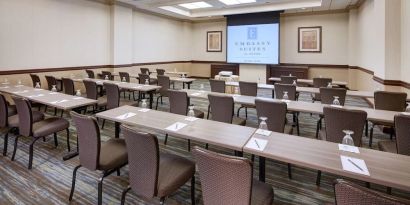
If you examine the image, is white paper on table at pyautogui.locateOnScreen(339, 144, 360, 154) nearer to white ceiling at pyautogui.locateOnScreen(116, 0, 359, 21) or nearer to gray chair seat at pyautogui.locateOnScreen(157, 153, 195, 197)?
gray chair seat at pyautogui.locateOnScreen(157, 153, 195, 197)

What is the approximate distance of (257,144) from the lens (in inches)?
77.8

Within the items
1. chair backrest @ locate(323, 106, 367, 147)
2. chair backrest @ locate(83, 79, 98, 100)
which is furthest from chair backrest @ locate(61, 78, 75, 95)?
chair backrest @ locate(323, 106, 367, 147)

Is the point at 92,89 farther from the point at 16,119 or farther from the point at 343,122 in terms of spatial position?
the point at 343,122

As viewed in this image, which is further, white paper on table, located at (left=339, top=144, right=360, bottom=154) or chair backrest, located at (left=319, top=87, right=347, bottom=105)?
chair backrest, located at (left=319, top=87, right=347, bottom=105)

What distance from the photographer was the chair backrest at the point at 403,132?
2.33 m

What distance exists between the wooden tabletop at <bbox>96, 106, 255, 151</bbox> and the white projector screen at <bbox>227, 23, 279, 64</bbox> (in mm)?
8898

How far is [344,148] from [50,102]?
3.66 metres

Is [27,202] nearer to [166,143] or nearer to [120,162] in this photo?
[120,162]

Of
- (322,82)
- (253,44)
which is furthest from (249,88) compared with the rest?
(253,44)

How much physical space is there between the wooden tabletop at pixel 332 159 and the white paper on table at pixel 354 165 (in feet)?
0.08

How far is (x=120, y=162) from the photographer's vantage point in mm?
2342

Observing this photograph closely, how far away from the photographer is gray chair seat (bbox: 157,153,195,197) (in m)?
1.89

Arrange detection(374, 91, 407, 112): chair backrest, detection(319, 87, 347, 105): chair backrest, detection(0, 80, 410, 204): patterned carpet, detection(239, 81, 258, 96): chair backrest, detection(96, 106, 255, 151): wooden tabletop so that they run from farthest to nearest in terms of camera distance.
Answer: detection(239, 81, 258, 96): chair backrest, detection(319, 87, 347, 105): chair backrest, detection(374, 91, 407, 112): chair backrest, detection(0, 80, 410, 204): patterned carpet, detection(96, 106, 255, 151): wooden tabletop

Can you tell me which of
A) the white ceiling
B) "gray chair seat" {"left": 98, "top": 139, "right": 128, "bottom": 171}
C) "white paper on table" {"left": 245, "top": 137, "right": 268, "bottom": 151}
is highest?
the white ceiling
